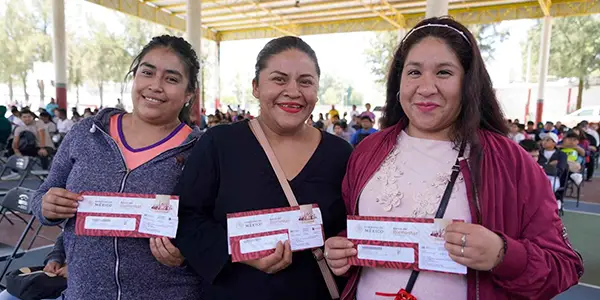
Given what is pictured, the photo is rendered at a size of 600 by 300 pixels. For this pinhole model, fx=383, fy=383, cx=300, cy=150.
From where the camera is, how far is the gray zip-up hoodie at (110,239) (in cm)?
156

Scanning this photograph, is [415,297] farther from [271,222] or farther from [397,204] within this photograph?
[271,222]

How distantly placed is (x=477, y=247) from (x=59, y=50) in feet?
55.8

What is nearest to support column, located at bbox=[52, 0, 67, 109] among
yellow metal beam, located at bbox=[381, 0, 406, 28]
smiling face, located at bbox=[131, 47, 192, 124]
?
yellow metal beam, located at bbox=[381, 0, 406, 28]

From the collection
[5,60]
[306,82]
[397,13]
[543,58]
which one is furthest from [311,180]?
[5,60]

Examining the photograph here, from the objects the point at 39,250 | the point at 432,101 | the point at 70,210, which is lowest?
the point at 39,250

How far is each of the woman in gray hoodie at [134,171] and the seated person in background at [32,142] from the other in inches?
296

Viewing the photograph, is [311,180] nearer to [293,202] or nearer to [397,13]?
[293,202]

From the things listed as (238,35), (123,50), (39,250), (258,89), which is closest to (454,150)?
(258,89)

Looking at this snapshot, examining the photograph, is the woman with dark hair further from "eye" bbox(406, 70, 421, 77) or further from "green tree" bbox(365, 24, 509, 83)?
"green tree" bbox(365, 24, 509, 83)

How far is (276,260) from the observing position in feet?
4.47

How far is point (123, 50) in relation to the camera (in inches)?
1098

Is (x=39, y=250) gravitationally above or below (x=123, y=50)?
below

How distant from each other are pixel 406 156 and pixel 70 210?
135 centimetres

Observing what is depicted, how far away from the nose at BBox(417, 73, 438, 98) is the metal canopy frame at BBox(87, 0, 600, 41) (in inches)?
626
